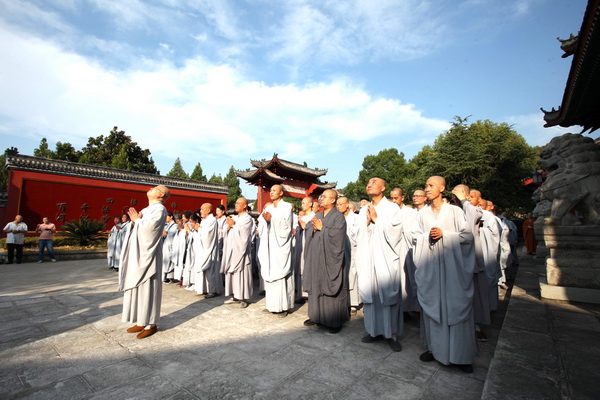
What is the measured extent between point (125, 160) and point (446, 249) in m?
30.1

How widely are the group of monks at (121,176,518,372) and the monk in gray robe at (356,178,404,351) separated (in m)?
0.01

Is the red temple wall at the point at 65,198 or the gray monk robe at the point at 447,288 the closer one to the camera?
the gray monk robe at the point at 447,288

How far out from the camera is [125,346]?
311 centimetres

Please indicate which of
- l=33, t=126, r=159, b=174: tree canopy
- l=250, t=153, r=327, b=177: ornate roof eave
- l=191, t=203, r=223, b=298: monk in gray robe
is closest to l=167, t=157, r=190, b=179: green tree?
l=33, t=126, r=159, b=174: tree canopy

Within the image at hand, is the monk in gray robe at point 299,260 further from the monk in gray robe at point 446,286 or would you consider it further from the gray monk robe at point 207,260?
the monk in gray robe at point 446,286

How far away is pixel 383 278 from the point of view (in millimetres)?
3217

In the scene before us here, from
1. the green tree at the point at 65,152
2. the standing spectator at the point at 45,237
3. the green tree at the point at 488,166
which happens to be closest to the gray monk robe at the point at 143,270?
the standing spectator at the point at 45,237

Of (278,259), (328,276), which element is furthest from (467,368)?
(278,259)

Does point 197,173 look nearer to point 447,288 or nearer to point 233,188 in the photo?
point 233,188

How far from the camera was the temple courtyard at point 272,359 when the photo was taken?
84.4 inches

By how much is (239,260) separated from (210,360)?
85.8 inches

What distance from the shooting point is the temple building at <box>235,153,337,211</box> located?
Result: 82.5ft

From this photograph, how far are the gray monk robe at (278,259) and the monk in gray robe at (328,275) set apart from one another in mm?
587

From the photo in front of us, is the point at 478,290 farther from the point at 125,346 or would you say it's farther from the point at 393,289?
the point at 125,346
